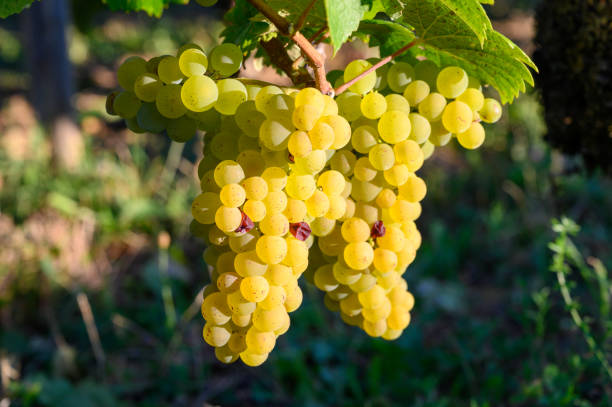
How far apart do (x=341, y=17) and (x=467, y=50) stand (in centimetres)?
22

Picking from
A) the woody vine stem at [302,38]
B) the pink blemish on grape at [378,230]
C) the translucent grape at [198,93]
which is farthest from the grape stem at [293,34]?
the pink blemish on grape at [378,230]

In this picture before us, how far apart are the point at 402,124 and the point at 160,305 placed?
4.64 feet

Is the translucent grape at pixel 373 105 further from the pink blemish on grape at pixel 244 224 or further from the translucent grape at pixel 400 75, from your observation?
the pink blemish on grape at pixel 244 224

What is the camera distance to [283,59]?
710 millimetres

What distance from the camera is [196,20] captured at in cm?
504

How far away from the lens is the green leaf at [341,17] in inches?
20.6

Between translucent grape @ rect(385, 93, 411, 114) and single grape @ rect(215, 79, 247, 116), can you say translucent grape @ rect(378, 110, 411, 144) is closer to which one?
translucent grape @ rect(385, 93, 411, 114)

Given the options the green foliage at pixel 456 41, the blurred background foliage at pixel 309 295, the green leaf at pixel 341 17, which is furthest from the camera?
the blurred background foliage at pixel 309 295

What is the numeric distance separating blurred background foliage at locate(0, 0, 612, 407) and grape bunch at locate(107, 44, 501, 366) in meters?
0.24

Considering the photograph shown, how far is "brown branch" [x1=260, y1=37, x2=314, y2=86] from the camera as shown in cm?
70

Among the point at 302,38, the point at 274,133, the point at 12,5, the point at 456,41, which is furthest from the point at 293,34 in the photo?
the point at 12,5

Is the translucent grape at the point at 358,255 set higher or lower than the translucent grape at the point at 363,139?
lower

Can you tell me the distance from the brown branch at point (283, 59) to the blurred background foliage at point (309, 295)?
0.14m

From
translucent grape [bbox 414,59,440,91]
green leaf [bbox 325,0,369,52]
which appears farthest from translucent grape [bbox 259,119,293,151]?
translucent grape [bbox 414,59,440,91]
